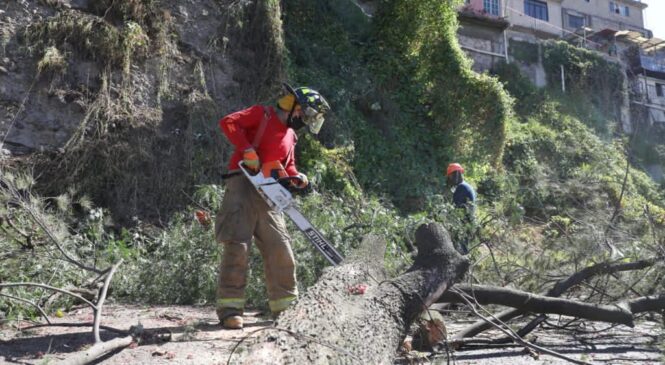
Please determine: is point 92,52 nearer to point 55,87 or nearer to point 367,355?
point 55,87

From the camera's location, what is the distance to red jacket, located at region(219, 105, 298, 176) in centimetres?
415

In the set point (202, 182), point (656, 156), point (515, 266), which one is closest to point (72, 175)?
point (202, 182)

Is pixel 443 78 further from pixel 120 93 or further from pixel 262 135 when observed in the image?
pixel 262 135

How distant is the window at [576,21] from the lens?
32.0 meters

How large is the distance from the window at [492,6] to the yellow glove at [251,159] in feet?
82.5

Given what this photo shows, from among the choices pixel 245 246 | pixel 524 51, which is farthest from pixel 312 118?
pixel 524 51

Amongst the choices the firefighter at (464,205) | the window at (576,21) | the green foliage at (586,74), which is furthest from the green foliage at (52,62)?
the window at (576,21)

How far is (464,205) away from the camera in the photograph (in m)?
7.20

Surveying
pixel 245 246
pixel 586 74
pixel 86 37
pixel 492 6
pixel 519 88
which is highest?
pixel 492 6

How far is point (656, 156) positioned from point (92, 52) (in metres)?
21.3

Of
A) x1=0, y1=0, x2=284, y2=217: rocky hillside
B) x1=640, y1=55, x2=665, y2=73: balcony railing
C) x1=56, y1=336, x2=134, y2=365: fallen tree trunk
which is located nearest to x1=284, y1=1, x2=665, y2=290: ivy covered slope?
x1=0, y1=0, x2=284, y2=217: rocky hillside

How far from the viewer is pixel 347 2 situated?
39.6 feet

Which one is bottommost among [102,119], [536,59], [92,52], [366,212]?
[366,212]

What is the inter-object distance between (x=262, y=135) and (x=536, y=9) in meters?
29.7
